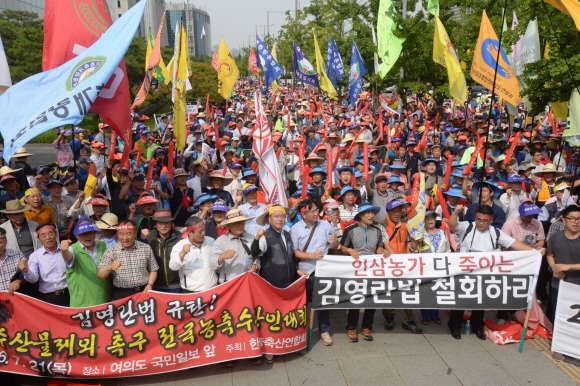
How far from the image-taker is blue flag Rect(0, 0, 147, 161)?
5.20 metres

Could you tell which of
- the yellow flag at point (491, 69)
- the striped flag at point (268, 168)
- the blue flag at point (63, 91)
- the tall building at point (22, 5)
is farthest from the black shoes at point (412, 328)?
the tall building at point (22, 5)

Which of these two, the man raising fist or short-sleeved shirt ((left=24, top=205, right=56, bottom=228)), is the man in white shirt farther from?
short-sleeved shirt ((left=24, top=205, right=56, bottom=228))

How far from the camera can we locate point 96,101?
616 cm

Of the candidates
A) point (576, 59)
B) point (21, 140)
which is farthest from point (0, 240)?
point (576, 59)

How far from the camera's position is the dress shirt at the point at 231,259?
5481 mm

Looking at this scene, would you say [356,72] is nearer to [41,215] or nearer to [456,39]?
[456,39]

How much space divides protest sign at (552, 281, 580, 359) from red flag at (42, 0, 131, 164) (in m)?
5.53

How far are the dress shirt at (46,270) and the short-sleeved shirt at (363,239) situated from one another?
3.15m

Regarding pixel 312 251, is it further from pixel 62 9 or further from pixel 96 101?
pixel 62 9

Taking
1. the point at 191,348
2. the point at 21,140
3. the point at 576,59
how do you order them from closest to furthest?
the point at 21,140 → the point at 191,348 → the point at 576,59

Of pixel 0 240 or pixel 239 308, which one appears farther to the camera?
pixel 239 308

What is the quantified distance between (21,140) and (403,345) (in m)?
4.79

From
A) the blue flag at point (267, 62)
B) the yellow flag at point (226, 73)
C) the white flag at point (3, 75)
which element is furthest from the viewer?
the blue flag at point (267, 62)

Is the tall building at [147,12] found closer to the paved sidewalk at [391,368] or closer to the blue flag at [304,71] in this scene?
the blue flag at [304,71]
